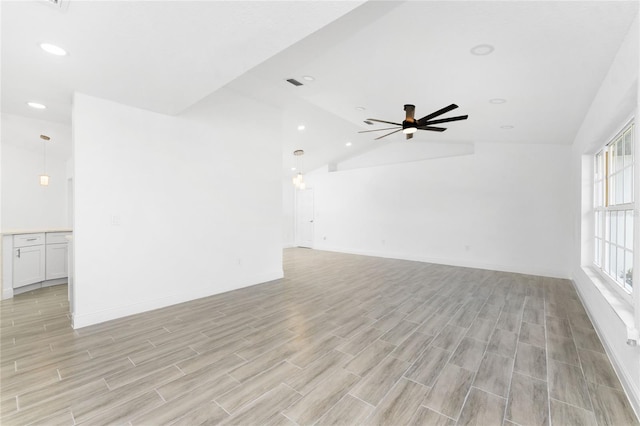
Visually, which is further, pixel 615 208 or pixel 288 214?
pixel 288 214

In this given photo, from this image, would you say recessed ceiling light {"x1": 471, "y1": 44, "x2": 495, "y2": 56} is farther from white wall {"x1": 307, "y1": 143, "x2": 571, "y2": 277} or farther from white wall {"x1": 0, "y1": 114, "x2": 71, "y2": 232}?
white wall {"x1": 0, "y1": 114, "x2": 71, "y2": 232}

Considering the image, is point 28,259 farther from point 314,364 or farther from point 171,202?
point 314,364

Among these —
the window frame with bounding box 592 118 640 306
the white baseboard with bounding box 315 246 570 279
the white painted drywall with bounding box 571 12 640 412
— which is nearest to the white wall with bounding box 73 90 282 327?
the white baseboard with bounding box 315 246 570 279

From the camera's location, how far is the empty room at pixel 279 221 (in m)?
1.92

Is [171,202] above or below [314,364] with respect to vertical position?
above

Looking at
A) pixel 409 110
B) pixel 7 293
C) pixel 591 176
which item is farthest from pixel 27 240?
pixel 591 176

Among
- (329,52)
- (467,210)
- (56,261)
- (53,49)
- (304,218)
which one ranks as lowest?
(56,261)

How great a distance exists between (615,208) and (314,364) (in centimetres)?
357

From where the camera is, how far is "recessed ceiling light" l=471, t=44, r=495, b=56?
2.44 m

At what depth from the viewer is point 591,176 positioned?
13.4 ft

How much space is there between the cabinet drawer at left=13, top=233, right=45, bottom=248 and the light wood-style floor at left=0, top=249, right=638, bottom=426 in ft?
2.75

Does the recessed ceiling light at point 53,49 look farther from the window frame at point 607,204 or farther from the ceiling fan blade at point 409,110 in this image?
the window frame at point 607,204

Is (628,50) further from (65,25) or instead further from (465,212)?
(465,212)

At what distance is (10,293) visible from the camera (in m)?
4.15
